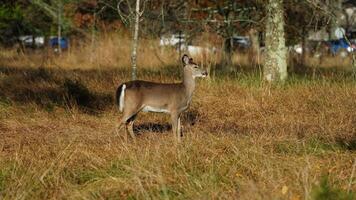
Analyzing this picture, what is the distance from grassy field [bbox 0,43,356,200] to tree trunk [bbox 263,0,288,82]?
360 millimetres

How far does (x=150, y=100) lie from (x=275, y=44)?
4.30 m

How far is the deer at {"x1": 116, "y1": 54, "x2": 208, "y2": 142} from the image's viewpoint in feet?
24.4

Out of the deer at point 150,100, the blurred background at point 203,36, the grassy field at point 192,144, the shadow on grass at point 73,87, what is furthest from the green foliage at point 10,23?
the deer at point 150,100

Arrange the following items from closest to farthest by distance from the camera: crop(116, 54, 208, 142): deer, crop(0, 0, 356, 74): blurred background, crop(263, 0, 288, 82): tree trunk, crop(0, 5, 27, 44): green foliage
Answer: crop(116, 54, 208, 142): deer
crop(263, 0, 288, 82): tree trunk
crop(0, 0, 356, 74): blurred background
crop(0, 5, 27, 44): green foliage

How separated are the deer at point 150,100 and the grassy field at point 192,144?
0.28 metres

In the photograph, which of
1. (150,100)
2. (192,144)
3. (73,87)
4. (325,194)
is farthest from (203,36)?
(325,194)

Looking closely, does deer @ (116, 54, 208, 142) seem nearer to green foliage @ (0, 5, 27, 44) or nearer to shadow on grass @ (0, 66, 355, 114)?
shadow on grass @ (0, 66, 355, 114)

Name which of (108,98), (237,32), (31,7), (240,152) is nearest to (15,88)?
(108,98)

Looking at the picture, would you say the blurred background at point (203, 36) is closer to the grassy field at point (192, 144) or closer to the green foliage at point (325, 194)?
the grassy field at point (192, 144)

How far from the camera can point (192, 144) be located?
5.79m

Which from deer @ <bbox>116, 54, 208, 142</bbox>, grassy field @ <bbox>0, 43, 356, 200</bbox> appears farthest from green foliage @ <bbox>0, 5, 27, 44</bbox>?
deer @ <bbox>116, 54, 208, 142</bbox>

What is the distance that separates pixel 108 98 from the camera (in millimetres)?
10000

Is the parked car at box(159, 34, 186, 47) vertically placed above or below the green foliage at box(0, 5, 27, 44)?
below

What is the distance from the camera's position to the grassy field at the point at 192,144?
4.61 meters
